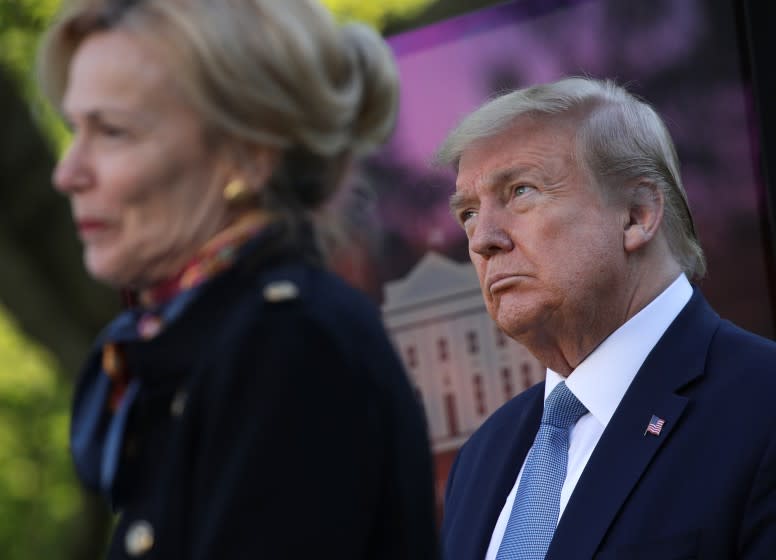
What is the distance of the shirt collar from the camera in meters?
3.23

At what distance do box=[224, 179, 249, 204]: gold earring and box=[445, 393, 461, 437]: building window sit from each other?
2661 millimetres

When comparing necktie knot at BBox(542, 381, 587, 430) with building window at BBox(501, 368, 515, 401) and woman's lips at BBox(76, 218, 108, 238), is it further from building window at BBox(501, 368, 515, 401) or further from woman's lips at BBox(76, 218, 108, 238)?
woman's lips at BBox(76, 218, 108, 238)

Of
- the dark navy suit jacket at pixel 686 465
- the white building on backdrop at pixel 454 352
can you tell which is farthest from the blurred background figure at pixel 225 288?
the white building on backdrop at pixel 454 352

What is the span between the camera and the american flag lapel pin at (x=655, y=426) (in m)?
3.02

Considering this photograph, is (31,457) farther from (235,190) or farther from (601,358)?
(235,190)

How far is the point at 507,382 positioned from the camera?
4.27m

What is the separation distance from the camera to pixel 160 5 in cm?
176

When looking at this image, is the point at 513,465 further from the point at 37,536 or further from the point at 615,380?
the point at 37,536

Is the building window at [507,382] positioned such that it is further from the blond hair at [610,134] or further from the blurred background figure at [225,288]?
the blurred background figure at [225,288]

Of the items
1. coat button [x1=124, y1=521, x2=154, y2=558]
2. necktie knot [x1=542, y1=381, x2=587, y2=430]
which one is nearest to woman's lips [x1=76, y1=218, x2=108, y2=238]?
coat button [x1=124, y1=521, x2=154, y2=558]

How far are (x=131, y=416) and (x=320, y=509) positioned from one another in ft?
1.03

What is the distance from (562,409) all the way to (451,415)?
106 centimetres

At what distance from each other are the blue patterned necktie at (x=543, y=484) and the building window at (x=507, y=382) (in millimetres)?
834

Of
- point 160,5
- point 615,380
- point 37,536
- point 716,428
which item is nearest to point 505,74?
point 615,380
